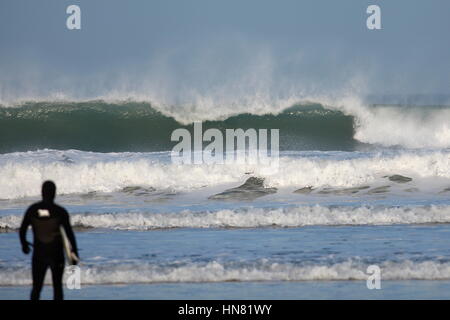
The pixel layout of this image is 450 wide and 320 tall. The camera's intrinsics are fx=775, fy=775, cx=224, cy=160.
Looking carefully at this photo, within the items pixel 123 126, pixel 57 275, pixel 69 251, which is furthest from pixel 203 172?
pixel 69 251

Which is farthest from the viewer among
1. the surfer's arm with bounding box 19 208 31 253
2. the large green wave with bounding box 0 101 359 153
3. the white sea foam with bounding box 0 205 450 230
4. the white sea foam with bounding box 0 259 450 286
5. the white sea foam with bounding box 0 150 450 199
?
the large green wave with bounding box 0 101 359 153

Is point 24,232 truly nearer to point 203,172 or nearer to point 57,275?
point 57,275

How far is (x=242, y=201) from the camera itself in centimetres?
1325

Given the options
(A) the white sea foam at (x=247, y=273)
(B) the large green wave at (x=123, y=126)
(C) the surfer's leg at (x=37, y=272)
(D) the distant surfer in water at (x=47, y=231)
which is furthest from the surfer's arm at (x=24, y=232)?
(B) the large green wave at (x=123, y=126)

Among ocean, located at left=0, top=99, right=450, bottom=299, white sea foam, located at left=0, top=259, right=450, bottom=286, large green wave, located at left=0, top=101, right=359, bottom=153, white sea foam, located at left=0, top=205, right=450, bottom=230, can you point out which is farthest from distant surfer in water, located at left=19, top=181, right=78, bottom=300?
large green wave, located at left=0, top=101, right=359, bottom=153

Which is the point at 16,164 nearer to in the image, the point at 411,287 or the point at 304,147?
the point at 304,147

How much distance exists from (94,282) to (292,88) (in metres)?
16.4

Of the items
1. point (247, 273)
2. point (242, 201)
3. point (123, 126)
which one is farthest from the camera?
point (123, 126)

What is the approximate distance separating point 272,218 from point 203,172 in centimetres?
Result: 462

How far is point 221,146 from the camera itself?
20.3m

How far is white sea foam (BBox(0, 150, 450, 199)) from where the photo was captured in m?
14.5

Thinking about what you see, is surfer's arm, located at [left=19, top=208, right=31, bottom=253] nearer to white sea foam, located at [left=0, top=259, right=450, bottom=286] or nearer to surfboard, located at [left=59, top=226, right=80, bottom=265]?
surfboard, located at [left=59, top=226, right=80, bottom=265]

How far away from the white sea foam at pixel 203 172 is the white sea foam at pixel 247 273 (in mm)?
6583

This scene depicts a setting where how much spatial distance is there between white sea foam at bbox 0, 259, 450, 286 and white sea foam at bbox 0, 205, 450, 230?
2695mm
